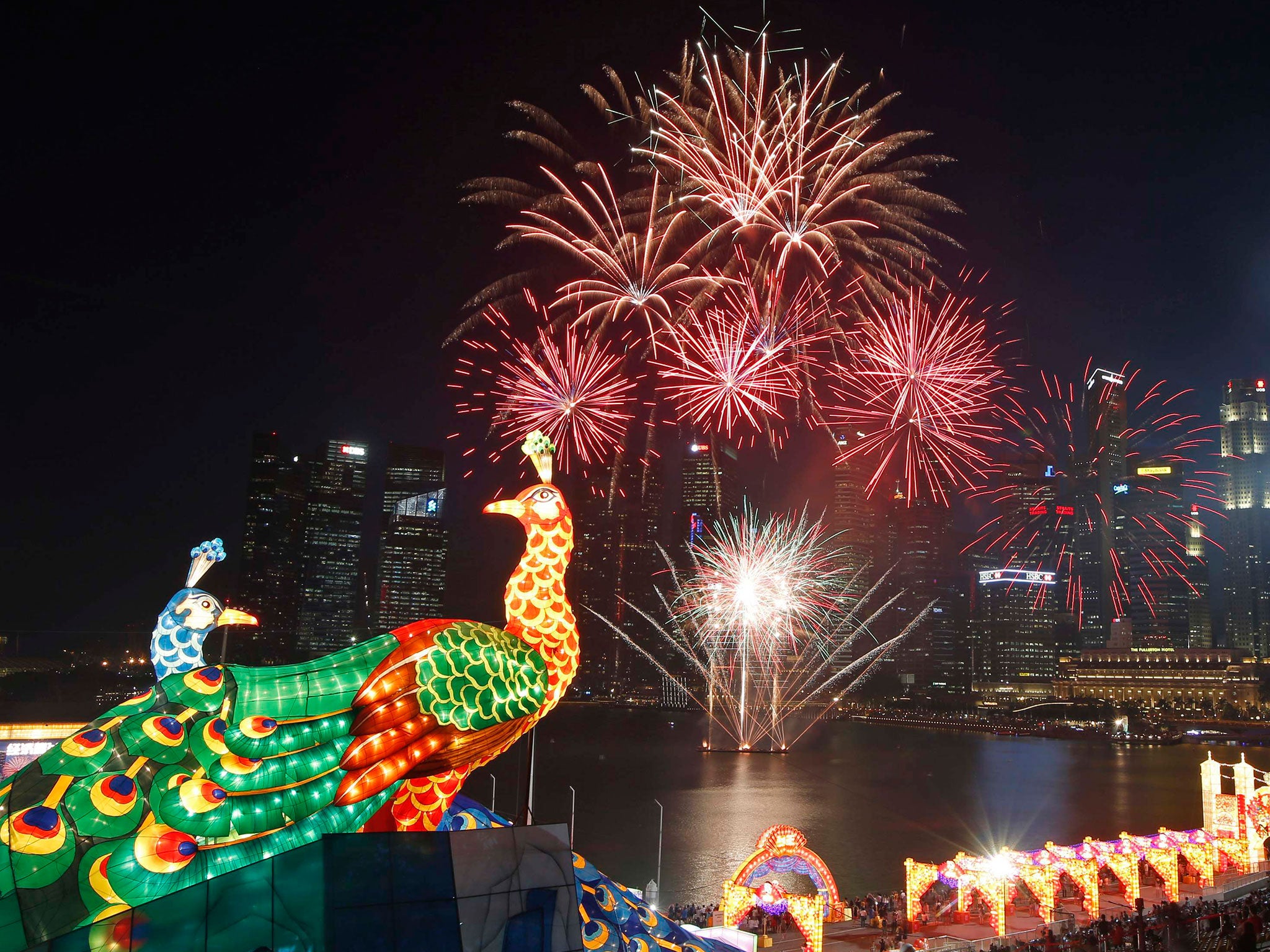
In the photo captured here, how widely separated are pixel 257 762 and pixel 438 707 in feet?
4.55

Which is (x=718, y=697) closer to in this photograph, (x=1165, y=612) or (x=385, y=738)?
(x=1165, y=612)

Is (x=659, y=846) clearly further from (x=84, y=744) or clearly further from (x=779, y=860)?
(x=84, y=744)

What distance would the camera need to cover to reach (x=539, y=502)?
9.56 metres

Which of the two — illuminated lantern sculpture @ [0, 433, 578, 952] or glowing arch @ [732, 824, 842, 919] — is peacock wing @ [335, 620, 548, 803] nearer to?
illuminated lantern sculpture @ [0, 433, 578, 952]

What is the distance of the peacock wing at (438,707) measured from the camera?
288 inches

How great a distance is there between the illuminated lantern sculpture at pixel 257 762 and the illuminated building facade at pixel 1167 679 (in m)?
133

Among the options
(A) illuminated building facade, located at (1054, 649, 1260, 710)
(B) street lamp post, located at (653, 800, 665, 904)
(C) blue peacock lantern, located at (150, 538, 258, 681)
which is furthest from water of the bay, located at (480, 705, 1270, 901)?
(A) illuminated building facade, located at (1054, 649, 1260, 710)

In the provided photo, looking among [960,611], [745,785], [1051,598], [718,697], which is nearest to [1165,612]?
[1051,598]

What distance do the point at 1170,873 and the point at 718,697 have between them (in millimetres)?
88333

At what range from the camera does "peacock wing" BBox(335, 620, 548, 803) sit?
24.0 feet

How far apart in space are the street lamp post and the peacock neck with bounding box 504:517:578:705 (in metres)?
13.3

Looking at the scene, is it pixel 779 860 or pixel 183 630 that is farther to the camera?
pixel 779 860

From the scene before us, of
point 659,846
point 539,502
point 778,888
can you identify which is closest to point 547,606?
point 539,502

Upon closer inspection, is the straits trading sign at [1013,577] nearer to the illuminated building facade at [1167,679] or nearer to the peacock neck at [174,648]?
the illuminated building facade at [1167,679]
